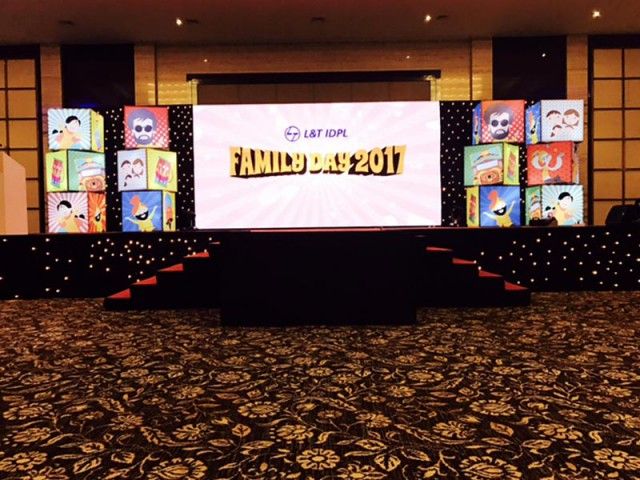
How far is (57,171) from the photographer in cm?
680

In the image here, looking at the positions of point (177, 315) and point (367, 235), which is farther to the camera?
point (177, 315)

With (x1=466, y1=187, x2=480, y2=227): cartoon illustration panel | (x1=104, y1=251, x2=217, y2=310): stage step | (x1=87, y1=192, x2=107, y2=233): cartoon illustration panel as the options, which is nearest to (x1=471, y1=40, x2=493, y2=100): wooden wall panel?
(x1=466, y1=187, x2=480, y2=227): cartoon illustration panel

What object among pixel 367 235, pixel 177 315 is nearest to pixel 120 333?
pixel 177 315

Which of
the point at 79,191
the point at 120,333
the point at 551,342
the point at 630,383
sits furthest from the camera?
the point at 79,191

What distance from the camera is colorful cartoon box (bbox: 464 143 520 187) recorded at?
698 centimetres

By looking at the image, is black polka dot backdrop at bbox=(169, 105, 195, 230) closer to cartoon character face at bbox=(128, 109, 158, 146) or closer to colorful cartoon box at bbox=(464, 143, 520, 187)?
cartoon character face at bbox=(128, 109, 158, 146)

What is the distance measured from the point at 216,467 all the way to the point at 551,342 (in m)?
2.31

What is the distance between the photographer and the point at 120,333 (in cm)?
350

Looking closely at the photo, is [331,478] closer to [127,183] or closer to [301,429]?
[301,429]

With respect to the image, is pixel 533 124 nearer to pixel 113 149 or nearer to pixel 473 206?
pixel 473 206

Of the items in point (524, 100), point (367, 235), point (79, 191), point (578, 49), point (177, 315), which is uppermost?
point (578, 49)

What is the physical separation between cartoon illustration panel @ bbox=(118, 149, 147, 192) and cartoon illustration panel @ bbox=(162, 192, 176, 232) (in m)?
0.32

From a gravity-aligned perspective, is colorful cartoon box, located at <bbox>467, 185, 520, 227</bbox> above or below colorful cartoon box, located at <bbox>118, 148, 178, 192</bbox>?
below

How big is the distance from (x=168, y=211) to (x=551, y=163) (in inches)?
213
